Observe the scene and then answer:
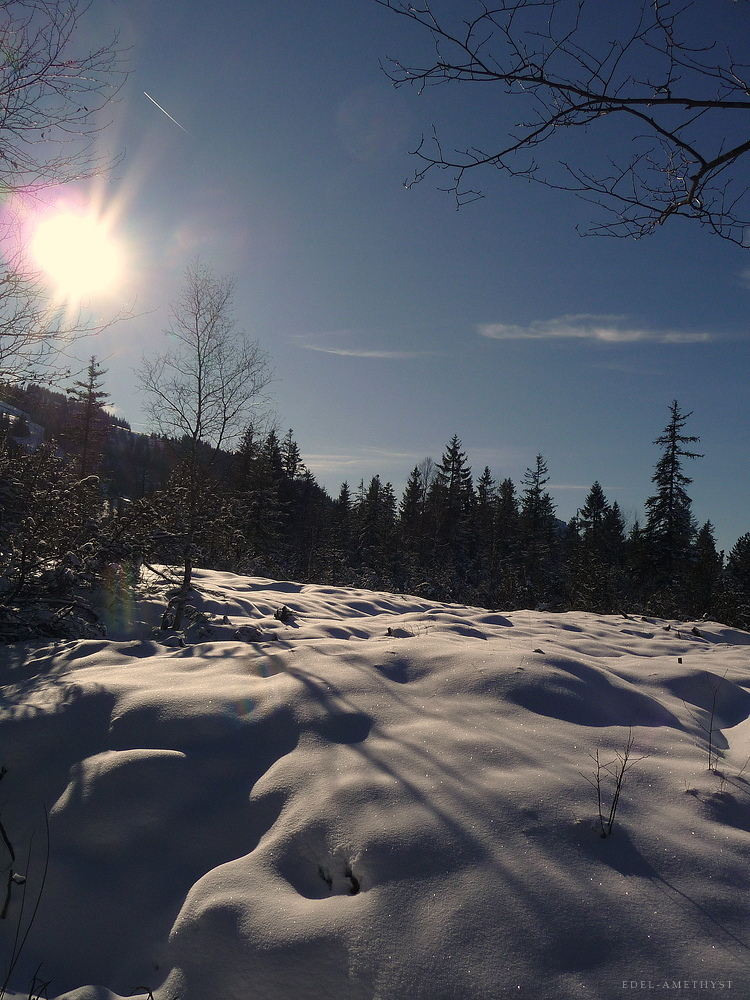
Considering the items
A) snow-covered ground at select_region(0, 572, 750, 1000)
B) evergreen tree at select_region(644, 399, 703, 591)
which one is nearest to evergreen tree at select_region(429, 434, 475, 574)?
evergreen tree at select_region(644, 399, 703, 591)

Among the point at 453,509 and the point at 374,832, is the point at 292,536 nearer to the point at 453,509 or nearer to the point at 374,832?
the point at 453,509

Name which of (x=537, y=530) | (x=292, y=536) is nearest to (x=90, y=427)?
(x=292, y=536)

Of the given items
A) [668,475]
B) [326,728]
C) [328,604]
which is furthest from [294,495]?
[326,728]

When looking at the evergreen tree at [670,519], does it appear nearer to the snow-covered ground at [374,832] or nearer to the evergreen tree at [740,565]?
the evergreen tree at [740,565]

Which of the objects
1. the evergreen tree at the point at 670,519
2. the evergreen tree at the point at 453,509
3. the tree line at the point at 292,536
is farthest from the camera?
the evergreen tree at the point at 453,509

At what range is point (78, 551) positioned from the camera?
518 cm

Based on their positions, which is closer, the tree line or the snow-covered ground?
the snow-covered ground

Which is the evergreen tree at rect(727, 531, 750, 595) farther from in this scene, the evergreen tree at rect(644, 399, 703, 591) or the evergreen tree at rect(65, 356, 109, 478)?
the evergreen tree at rect(65, 356, 109, 478)

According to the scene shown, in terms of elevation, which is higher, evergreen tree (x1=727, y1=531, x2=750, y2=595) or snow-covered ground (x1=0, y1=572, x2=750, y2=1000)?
evergreen tree (x1=727, y1=531, x2=750, y2=595)

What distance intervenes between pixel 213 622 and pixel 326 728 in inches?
135

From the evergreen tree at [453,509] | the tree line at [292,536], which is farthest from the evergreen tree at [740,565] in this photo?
the evergreen tree at [453,509]

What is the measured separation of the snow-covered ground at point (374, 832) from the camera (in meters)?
1.35

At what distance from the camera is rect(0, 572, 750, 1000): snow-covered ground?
53.2 inches

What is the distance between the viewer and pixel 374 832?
1.72 metres
